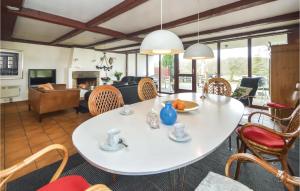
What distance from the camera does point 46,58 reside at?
6746 millimetres

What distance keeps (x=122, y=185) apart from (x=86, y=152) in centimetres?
97

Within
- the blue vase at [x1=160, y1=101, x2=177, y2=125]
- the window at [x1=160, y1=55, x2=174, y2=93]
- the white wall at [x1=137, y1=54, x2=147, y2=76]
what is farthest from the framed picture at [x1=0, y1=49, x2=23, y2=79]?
the blue vase at [x1=160, y1=101, x2=177, y2=125]

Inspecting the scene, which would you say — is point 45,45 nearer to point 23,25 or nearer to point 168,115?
point 23,25

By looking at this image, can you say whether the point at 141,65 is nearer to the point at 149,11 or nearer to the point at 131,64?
the point at 131,64

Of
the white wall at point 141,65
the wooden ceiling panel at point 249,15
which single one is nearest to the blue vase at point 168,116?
the wooden ceiling panel at point 249,15

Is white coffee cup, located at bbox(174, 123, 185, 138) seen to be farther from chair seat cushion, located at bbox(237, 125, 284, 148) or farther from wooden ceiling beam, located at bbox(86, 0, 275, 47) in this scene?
wooden ceiling beam, located at bbox(86, 0, 275, 47)

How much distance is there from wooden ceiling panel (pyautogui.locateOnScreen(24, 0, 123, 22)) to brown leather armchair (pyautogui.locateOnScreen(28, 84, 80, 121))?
5.67ft

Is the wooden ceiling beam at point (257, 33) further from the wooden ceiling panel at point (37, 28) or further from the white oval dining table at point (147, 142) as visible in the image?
the wooden ceiling panel at point (37, 28)

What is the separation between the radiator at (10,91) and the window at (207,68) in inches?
272

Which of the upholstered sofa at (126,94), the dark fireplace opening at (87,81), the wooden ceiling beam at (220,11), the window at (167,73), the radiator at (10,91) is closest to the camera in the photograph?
the wooden ceiling beam at (220,11)

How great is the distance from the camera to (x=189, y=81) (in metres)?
7.14

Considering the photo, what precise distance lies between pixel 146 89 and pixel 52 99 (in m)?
2.46

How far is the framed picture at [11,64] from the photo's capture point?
540 centimetres

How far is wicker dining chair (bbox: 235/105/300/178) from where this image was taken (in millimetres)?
1408
